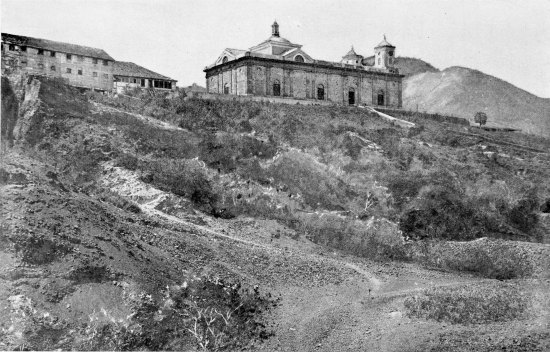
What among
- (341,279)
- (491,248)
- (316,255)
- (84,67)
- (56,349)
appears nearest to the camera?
(56,349)

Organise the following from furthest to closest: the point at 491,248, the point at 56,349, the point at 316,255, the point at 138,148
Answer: the point at 138,148
the point at 491,248
the point at 316,255
the point at 56,349

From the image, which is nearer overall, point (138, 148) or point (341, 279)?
point (341, 279)

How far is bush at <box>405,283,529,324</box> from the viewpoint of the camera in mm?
21516

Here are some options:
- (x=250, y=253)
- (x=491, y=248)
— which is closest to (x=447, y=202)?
(x=491, y=248)

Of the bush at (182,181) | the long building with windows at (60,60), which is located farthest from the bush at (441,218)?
the long building with windows at (60,60)

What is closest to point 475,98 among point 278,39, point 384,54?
point 384,54

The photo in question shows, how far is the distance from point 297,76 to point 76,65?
22002 millimetres

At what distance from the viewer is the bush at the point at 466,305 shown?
2152 centimetres

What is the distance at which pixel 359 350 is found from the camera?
19.7m

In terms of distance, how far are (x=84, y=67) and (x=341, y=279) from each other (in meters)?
29.0

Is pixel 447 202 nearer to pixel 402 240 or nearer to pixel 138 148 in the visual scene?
pixel 402 240

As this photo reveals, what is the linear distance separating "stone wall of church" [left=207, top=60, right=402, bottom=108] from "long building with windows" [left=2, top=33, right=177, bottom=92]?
6.65 meters

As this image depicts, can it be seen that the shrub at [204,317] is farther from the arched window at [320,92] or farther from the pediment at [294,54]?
the arched window at [320,92]

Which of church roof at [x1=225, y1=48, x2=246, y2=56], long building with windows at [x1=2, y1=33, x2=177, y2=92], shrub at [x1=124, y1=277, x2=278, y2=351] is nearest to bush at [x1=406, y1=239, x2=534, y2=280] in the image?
shrub at [x1=124, y1=277, x2=278, y2=351]
